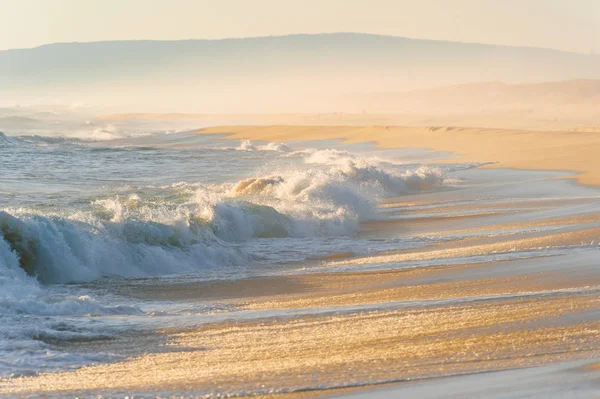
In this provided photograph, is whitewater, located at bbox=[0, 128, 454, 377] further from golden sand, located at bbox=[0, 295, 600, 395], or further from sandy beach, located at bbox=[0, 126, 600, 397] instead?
golden sand, located at bbox=[0, 295, 600, 395]

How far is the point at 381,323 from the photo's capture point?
6230 millimetres

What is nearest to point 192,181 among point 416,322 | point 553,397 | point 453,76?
point 416,322

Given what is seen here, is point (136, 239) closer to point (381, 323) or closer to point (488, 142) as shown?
point (381, 323)

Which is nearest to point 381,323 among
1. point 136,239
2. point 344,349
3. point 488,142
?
point 344,349

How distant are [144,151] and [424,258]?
26.6 metres

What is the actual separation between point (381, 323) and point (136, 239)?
5.26 m

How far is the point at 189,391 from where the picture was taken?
4688 millimetres

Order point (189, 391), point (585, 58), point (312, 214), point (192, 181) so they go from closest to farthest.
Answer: point (189, 391) → point (312, 214) → point (192, 181) → point (585, 58)

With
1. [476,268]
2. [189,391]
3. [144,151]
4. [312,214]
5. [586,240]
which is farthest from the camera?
[144,151]

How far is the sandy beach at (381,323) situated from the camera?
490cm

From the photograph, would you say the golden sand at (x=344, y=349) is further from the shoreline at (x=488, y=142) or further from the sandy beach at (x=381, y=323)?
the shoreline at (x=488, y=142)

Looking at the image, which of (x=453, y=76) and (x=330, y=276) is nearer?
(x=330, y=276)

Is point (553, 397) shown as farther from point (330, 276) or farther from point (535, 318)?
point (330, 276)

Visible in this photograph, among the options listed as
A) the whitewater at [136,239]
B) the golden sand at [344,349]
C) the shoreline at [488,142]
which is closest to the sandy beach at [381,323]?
the golden sand at [344,349]
